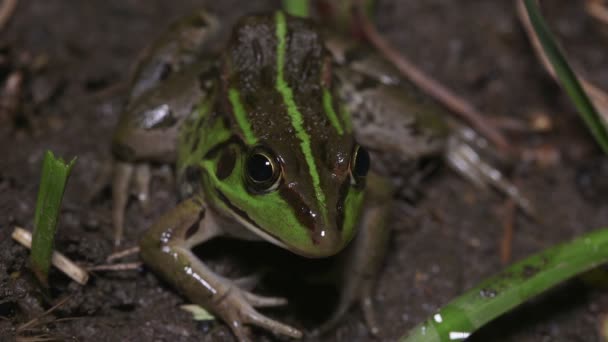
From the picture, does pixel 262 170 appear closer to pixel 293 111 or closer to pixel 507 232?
pixel 293 111

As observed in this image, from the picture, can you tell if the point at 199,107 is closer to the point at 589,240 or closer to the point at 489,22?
the point at 589,240

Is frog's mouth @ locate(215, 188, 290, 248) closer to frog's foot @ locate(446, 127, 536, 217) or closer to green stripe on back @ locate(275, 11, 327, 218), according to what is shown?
green stripe on back @ locate(275, 11, 327, 218)

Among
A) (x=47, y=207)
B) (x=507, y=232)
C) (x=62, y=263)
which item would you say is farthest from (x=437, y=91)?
(x=47, y=207)

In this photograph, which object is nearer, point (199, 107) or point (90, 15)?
point (199, 107)

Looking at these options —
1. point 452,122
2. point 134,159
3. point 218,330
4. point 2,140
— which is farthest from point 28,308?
point 452,122

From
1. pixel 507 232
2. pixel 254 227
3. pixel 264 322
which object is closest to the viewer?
pixel 254 227

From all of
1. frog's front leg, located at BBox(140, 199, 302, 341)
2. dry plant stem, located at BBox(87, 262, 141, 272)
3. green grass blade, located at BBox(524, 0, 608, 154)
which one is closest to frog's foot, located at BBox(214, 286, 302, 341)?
frog's front leg, located at BBox(140, 199, 302, 341)

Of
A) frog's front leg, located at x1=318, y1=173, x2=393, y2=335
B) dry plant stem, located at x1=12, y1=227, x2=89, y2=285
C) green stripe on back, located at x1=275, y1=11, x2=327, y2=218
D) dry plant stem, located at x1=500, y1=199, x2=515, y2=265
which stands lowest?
dry plant stem, located at x1=500, y1=199, x2=515, y2=265
